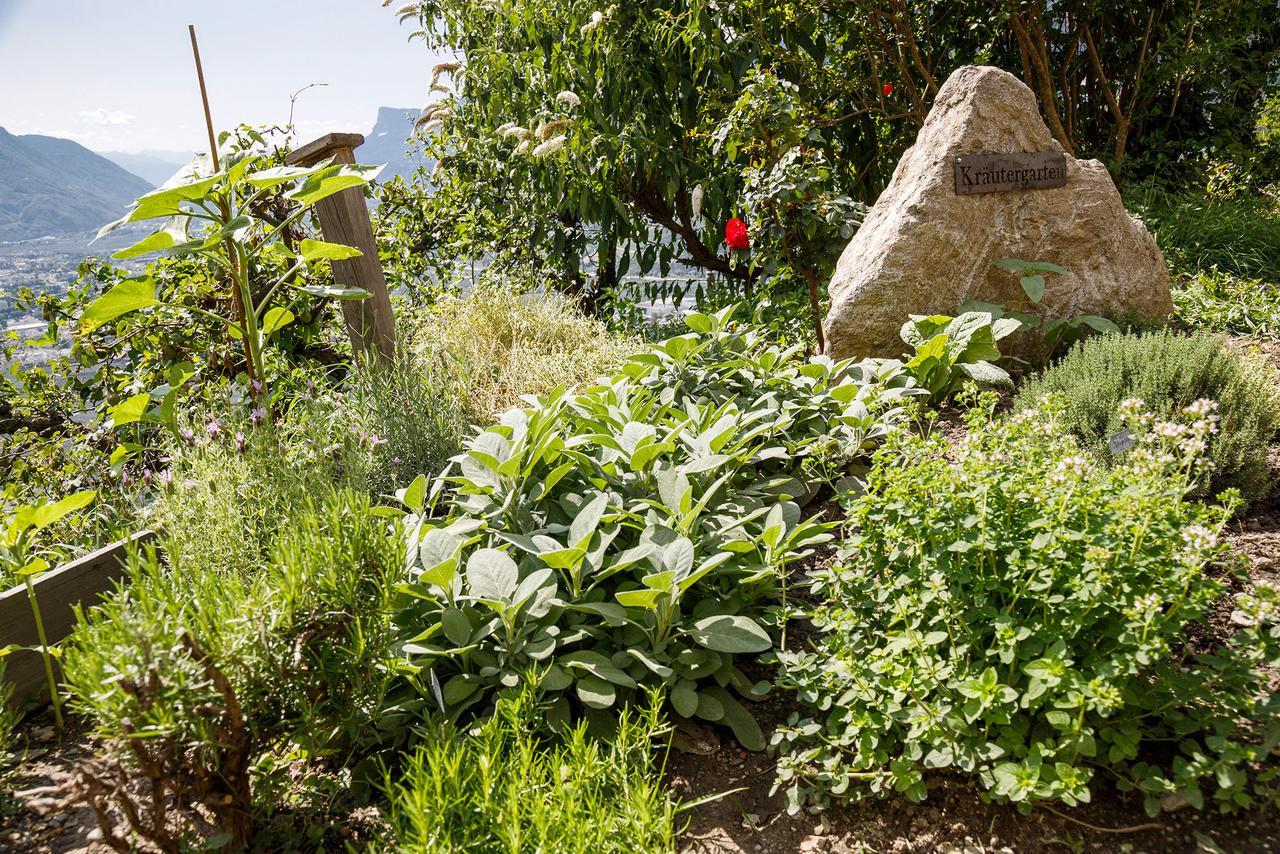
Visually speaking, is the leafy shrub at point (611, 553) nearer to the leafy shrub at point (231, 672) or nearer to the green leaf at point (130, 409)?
the leafy shrub at point (231, 672)

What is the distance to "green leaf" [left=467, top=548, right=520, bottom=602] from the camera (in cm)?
177

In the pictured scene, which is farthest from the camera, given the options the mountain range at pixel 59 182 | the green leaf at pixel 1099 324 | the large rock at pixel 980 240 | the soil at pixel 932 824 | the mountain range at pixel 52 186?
the mountain range at pixel 52 186

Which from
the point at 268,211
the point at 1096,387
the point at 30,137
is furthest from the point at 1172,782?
the point at 30,137

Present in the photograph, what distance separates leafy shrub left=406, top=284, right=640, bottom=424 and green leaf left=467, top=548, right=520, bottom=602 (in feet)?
6.22

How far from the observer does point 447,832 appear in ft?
4.24

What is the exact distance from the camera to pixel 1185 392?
2.68 metres

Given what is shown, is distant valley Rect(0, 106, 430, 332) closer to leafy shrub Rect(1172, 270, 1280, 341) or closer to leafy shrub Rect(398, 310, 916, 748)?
leafy shrub Rect(398, 310, 916, 748)

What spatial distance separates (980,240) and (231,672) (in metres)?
3.77

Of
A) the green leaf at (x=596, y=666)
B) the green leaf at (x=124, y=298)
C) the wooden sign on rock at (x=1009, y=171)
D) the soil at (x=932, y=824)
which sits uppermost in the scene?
the wooden sign on rock at (x=1009, y=171)

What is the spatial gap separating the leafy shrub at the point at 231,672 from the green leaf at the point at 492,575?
22 cm

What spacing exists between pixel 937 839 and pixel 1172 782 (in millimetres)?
459

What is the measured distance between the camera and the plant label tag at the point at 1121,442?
8.07 feet

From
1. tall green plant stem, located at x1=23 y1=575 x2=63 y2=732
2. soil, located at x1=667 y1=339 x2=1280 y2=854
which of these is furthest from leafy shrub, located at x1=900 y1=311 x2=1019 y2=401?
tall green plant stem, located at x1=23 y1=575 x2=63 y2=732

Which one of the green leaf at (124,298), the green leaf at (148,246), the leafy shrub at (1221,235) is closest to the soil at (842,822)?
the green leaf at (124,298)
